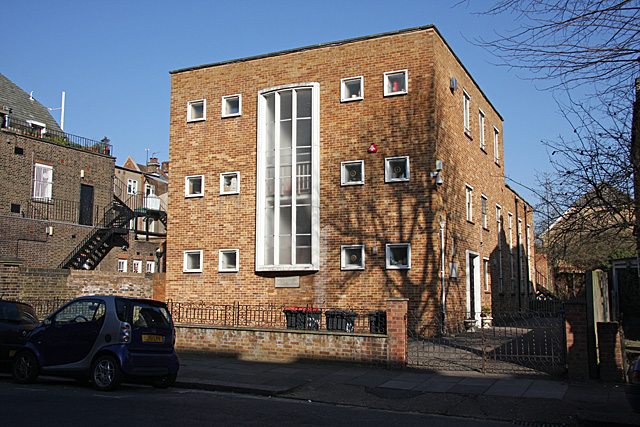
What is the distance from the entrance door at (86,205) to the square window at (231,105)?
14.7m

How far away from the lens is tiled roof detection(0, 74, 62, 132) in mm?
33550

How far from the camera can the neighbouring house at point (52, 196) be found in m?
29.0

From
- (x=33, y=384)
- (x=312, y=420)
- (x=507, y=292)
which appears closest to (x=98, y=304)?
(x=33, y=384)

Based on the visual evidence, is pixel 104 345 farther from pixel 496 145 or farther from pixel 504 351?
pixel 496 145

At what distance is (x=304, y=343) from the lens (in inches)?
548

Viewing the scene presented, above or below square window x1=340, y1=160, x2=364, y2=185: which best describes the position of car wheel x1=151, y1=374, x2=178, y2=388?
below

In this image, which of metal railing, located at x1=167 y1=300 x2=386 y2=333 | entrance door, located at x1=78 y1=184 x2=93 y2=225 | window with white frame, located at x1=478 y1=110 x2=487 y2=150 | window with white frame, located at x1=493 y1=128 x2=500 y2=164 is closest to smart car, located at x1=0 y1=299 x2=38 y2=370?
metal railing, located at x1=167 y1=300 x2=386 y2=333

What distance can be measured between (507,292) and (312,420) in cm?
2284

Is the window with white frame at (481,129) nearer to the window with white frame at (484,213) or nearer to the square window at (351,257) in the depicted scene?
the window with white frame at (484,213)

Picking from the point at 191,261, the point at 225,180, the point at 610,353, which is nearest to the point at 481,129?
the point at 225,180

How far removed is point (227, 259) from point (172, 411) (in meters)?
14.1

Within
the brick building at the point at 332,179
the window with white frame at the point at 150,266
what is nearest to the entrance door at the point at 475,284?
the brick building at the point at 332,179

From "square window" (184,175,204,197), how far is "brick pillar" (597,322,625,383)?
1635 cm

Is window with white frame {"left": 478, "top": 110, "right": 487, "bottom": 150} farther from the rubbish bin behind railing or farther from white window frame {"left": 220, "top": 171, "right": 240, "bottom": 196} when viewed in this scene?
the rubbish bin behind railing
